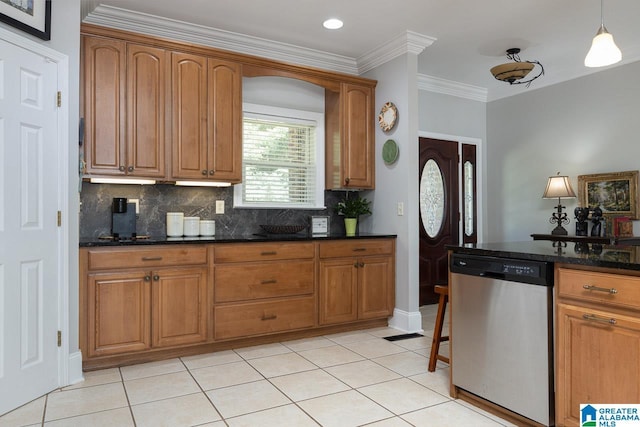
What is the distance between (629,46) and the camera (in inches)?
169

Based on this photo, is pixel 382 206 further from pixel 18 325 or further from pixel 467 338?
pixel 18 325

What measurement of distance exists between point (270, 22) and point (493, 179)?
3.59m

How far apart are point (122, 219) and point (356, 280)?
2090 millimetres

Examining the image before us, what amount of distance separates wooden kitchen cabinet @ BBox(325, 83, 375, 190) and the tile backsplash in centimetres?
56

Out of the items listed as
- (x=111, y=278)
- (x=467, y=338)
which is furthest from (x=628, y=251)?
(x=111, y=278)

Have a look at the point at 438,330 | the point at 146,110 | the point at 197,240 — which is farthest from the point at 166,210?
the point at 438,330

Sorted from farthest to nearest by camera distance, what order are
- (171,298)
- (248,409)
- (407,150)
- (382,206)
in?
(382,206), (407,150), (171,298), (248,409)

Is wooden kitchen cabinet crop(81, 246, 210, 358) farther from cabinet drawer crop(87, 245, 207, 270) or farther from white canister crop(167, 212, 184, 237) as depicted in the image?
white canister crop(167, 212, 184, 237)

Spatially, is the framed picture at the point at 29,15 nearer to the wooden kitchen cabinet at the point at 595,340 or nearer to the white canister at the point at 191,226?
the white canister at the point at 191,226

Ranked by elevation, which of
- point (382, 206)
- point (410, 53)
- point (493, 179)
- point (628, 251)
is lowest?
point (628, 251)

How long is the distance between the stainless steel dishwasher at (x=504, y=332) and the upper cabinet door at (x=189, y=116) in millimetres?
2221

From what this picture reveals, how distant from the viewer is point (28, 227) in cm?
254

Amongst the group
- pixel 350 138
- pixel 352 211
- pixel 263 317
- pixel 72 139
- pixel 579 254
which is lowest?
pixel 263 317

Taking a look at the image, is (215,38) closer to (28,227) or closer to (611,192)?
(28,227)
